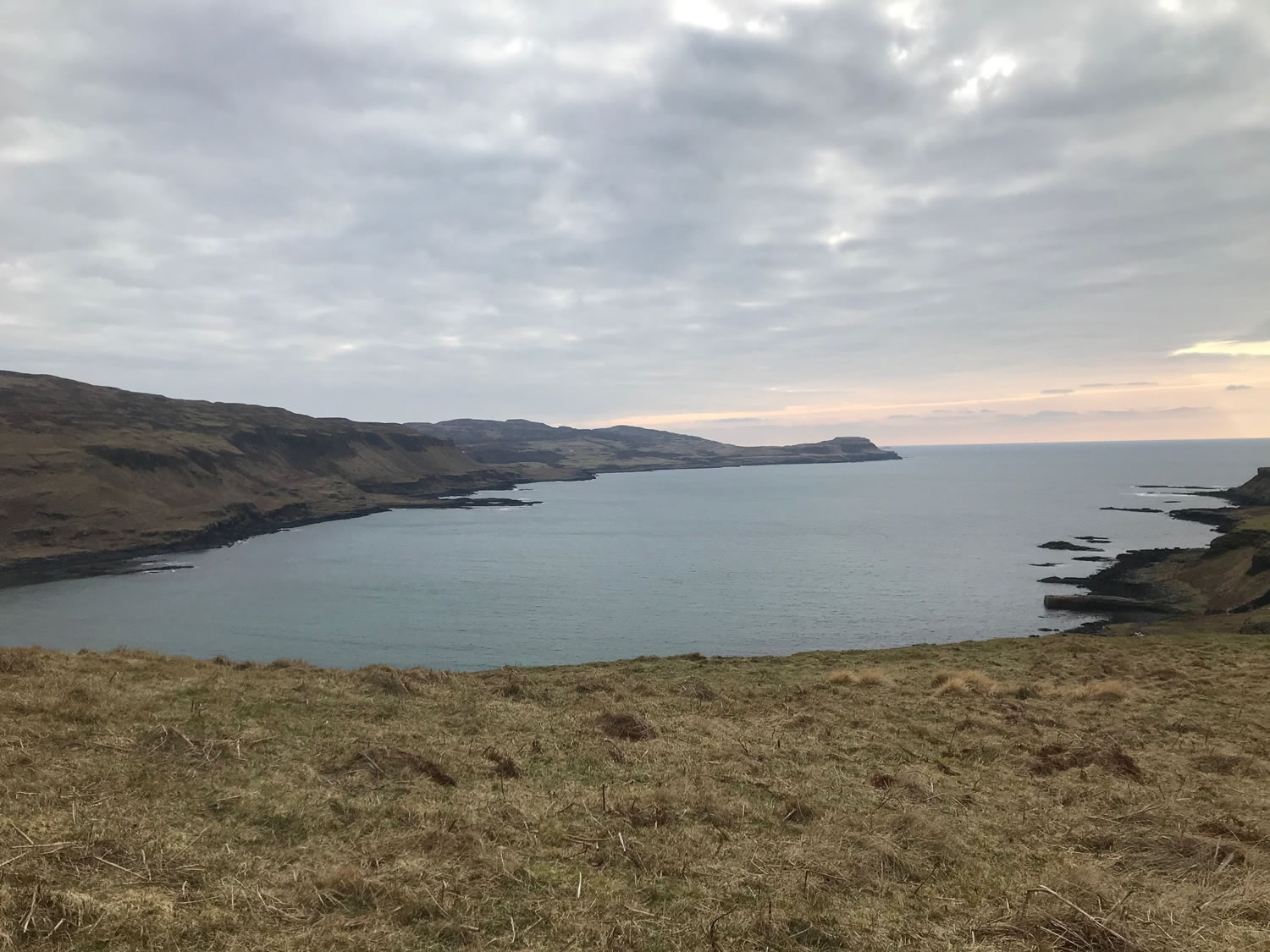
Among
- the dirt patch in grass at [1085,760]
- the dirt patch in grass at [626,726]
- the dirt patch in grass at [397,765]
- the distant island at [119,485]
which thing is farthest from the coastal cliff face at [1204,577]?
the distant island at [119,485]

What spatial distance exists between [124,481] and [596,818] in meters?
163

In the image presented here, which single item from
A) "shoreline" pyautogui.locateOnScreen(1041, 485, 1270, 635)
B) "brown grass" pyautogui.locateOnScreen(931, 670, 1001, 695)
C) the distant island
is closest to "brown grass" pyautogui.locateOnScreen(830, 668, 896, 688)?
"brown grass" pyautogui.locateOnScreen(931, 670, 1001, 695)

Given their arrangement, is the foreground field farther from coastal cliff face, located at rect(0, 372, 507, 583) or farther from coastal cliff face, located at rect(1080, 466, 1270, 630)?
coastal cliff face, located at rect(0, 372, 507, 583)

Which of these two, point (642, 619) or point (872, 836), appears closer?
point (872, 836)

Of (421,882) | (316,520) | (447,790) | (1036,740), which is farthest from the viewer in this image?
(316,520)

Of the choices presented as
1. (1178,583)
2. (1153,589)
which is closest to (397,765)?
(1153,589)

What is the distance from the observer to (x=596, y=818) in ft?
35.7

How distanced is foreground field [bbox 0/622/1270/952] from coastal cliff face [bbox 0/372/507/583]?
11895 cm

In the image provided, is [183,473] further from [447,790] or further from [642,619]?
[447,790]

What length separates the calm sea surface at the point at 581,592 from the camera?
59406 mm

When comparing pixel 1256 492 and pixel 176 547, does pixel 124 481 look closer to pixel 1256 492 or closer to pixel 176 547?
pixel 176 547

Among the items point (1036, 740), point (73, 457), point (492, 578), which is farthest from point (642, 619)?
point (73, 457)

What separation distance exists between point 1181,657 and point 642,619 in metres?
44.3

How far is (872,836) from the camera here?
10.0m
